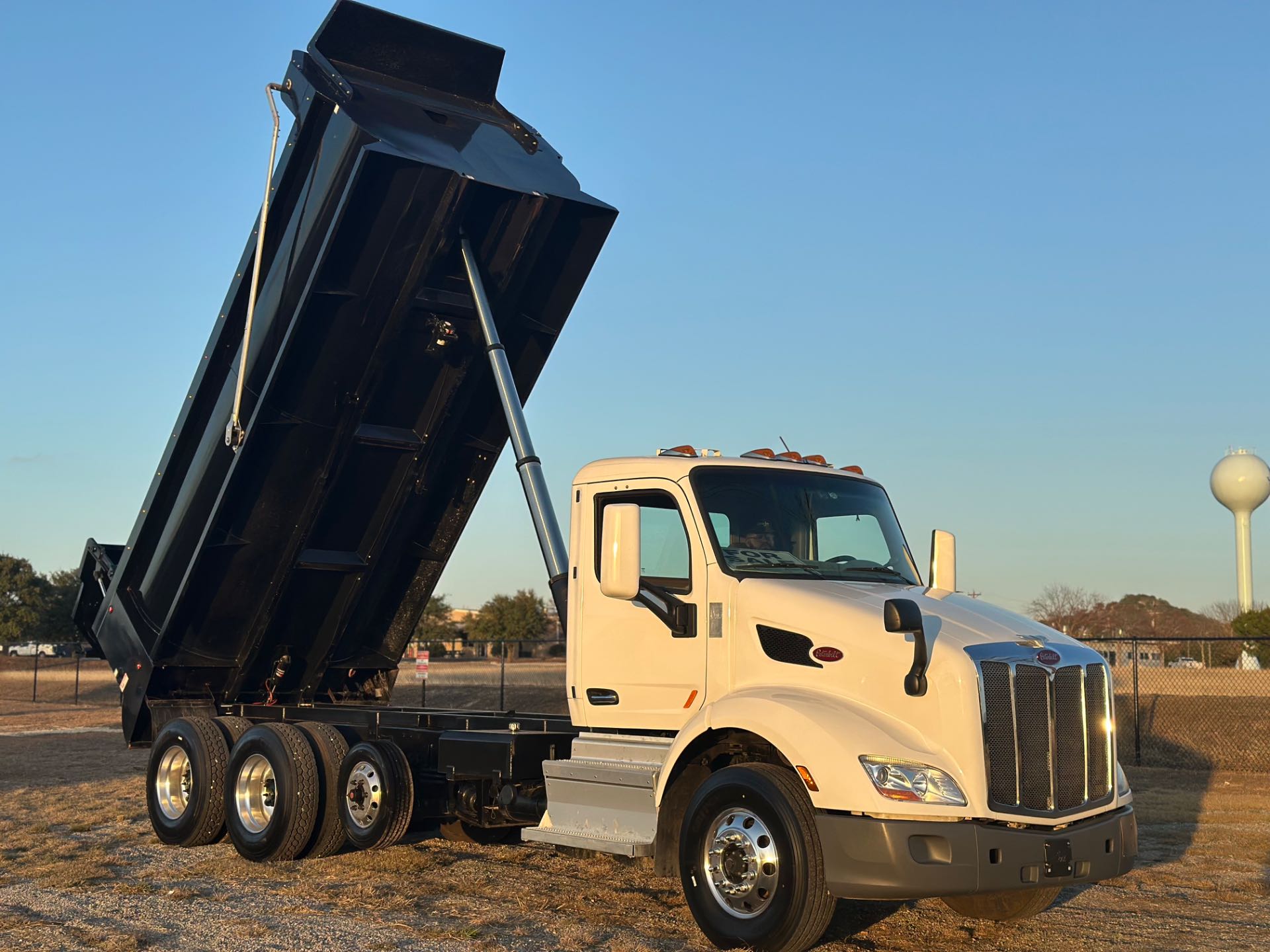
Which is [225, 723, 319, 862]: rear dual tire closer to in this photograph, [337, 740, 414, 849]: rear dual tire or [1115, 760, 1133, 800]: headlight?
[337, 740, 414, 849]: rear dual tire

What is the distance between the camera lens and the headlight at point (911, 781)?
6.02 meters

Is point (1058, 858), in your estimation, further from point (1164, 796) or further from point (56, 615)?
point (56, 615)

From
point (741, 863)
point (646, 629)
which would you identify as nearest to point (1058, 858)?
point (741, 863)

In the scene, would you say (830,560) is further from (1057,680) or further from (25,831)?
(25,831)

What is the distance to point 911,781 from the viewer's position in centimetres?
605

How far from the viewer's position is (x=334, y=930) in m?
6.90

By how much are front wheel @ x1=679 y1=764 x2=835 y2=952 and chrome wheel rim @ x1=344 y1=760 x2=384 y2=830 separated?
3.15 meters

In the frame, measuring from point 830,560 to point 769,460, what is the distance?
77cm

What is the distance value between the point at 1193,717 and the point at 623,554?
17.1 metres

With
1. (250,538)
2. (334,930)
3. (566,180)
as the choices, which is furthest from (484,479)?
(334,930)

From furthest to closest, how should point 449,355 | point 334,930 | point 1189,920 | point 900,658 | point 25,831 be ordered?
point 25,831 < point 449,355 < point 1189,920 < point 334,930 < point 900,658

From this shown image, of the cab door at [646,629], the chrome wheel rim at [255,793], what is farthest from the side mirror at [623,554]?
the chrome wheel rim at [255,793]

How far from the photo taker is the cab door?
7.14 metres

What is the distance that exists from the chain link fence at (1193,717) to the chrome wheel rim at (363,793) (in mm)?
5604
